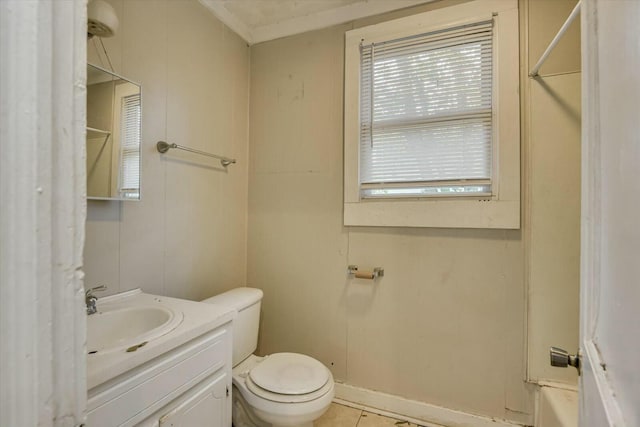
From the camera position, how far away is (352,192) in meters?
1.85

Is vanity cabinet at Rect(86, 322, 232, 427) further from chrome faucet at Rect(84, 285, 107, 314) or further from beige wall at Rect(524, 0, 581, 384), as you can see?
beige wall at Rect(524, 0, 581, 384)

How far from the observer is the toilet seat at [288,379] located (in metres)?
1.32

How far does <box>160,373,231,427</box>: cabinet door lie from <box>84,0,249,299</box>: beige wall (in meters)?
0.60

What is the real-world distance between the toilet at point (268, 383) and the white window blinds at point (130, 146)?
0.65 meters

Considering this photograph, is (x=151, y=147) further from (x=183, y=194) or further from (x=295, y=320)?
(x=295, y=320)

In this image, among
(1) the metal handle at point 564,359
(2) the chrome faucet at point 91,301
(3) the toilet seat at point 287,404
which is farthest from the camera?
(3) the toilet seat at point 287,404

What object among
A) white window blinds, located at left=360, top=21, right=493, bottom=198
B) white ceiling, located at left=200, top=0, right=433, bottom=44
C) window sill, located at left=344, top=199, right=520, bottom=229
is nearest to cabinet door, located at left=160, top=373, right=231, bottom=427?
window sill, located at left=344, top=199, right=520, bottom=229

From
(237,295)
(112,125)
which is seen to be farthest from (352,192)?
(112,125)

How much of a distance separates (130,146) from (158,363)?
0.95 meters

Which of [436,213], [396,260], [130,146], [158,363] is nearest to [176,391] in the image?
[158,363]

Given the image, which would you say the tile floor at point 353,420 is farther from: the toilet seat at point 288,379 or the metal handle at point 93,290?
the metal handle at point 93,290

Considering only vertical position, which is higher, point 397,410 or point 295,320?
point 295,320

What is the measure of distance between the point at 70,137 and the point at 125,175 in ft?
3.60

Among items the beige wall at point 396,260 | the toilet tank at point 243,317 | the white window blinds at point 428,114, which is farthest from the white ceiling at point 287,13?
the toilet tank at point 243,317
